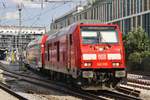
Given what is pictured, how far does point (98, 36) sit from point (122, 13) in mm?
80326

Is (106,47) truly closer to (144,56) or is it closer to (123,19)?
(144,56)

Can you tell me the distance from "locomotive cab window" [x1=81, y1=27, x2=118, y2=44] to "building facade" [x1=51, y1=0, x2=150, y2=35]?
54.7 m

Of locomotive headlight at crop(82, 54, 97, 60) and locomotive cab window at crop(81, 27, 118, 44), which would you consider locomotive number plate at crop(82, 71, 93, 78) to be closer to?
locomotive headlight at crop(82, 54, 97, 60)

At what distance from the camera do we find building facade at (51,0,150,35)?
90.7 metres

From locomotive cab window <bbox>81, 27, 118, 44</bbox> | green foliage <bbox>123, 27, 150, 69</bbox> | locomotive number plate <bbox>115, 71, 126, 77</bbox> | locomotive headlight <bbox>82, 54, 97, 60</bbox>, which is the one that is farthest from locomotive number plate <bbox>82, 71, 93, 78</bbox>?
green foliage <bbox>123, 27, 150, 69</bbox>

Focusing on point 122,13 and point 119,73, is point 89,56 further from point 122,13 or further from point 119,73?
point 122,13

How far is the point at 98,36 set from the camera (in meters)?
21.9

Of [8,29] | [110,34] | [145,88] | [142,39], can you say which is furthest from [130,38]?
[8,29]

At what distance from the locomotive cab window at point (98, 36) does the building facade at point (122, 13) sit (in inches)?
2153

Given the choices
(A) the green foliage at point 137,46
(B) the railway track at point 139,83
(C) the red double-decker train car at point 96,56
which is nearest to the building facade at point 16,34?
(A) the green foliage at point 137,46

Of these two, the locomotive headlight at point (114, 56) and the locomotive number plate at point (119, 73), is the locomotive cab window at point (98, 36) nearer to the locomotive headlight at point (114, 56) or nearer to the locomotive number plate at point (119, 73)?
the locomotive headlight at point (114, 56)

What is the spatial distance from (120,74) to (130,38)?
37.9 m

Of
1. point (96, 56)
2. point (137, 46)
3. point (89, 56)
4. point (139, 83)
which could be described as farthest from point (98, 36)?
point (137, 46)

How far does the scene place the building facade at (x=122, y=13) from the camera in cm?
9066
